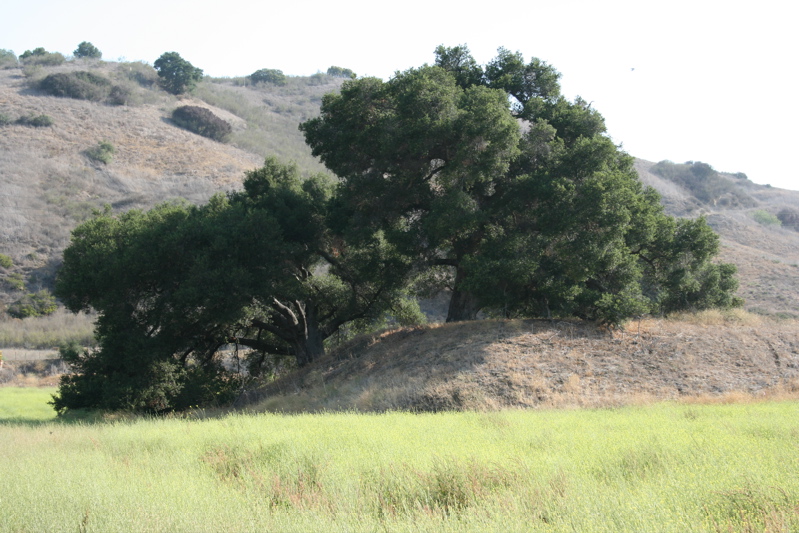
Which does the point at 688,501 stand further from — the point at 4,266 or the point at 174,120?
the point at 174,120

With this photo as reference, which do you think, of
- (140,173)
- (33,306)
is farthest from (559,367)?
(140,173)

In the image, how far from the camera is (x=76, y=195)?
58.4 m

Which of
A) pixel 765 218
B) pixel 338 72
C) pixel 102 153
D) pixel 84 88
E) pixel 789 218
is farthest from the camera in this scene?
pixel 338 72

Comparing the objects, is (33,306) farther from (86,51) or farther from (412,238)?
(86,51)

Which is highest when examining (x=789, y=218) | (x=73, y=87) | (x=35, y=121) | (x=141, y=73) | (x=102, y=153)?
(x=141, y=73)

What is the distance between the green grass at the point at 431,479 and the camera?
19.1ft

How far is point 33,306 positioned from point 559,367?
4351 centimetres

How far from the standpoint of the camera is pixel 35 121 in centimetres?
6750

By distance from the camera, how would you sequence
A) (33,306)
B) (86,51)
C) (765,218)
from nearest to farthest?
1. (33,306)
2. (765,218)
3. (86,51)

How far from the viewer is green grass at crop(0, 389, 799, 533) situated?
5816mm

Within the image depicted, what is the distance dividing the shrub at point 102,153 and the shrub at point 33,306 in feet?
65.1

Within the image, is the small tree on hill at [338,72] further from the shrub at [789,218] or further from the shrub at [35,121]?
the shrub at [789,218]

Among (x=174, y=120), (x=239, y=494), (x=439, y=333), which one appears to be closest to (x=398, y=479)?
(x=239, y=494)

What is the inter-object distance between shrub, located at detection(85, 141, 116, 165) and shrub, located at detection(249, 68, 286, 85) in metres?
73.9
